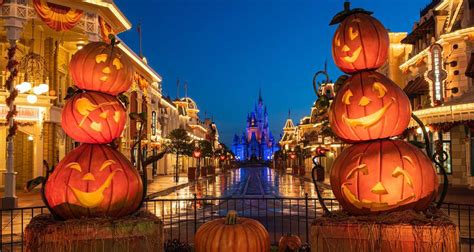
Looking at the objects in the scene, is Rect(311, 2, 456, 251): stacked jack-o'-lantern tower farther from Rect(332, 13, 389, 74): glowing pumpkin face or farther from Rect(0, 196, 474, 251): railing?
Rect(0, 196, 474, 251): railing

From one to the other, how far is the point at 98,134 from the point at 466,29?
82.6 feet

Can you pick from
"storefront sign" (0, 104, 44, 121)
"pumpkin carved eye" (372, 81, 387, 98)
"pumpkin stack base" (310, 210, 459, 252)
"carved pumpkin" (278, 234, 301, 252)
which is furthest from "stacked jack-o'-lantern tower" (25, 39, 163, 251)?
"storefront sign" (0, 104, 44, 121)

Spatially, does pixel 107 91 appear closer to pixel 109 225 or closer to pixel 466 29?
pixel 109 225

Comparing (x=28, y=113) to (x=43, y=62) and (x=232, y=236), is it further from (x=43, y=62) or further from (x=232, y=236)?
(x=232, y=236)

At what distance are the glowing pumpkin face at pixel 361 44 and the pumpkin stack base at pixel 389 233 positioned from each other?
1498 mm

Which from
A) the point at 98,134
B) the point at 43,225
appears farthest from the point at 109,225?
the point at 98,134

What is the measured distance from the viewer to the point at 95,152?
484cm

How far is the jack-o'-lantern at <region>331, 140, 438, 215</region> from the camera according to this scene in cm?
434

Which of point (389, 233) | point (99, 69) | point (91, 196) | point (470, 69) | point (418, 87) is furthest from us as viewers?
point (418, 87)

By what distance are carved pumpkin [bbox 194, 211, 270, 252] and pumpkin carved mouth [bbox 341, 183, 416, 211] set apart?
138 cm

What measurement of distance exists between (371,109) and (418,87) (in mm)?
27519

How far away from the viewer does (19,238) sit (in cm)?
1086

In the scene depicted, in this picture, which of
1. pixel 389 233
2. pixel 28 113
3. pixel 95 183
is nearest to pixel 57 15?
pixel 28 113

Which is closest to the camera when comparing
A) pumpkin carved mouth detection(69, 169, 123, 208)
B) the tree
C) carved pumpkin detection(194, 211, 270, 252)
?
pumpkin carved mouth detection(69, 169, 123, 208)
